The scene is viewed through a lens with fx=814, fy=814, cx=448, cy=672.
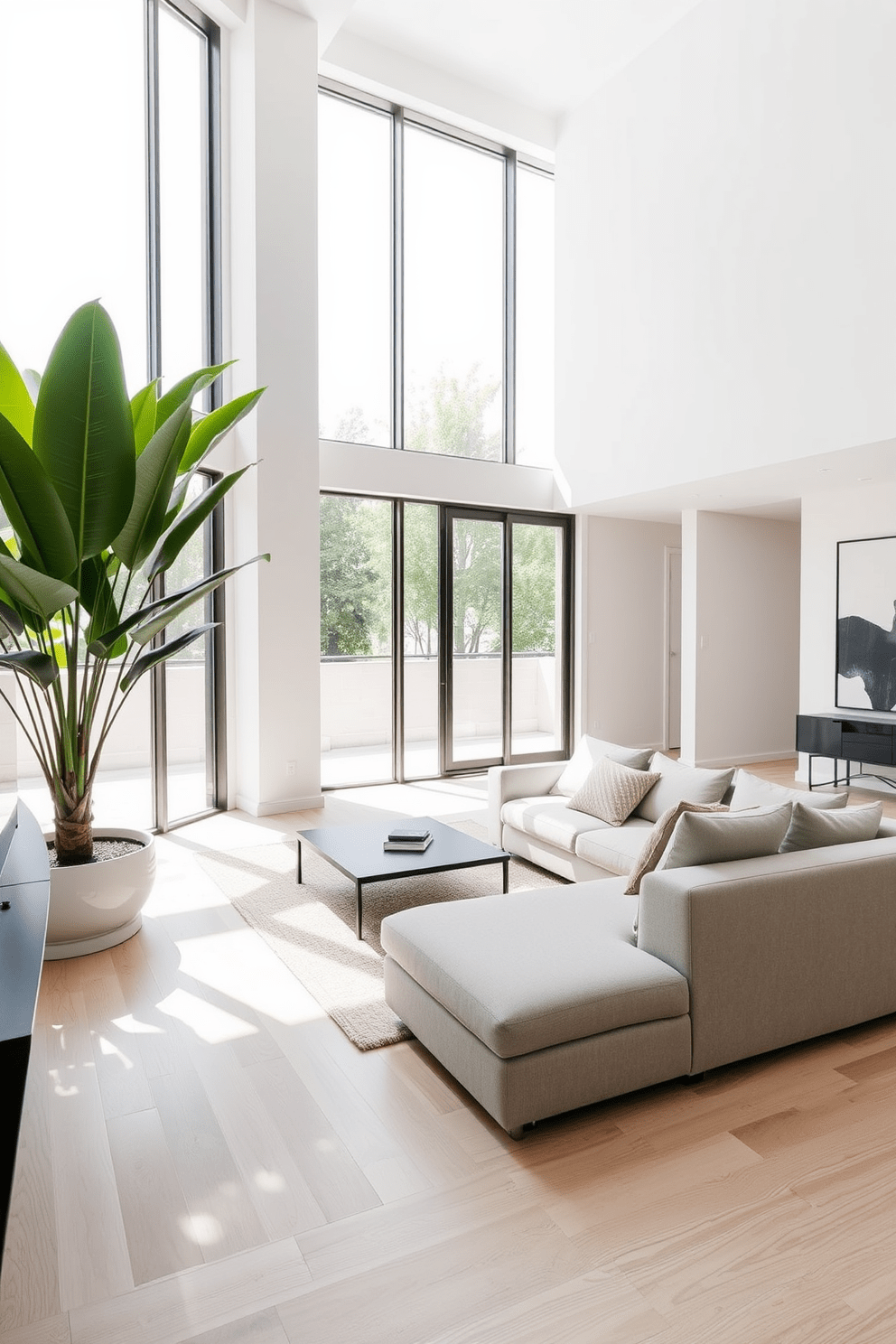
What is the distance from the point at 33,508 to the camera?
260 cm

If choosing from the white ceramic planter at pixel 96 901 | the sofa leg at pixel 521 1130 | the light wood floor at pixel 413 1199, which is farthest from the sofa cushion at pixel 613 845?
the white ceramic planter at pixel 96 901

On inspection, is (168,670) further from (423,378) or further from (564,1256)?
(564,1256)

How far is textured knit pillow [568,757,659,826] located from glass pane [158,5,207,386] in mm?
3521

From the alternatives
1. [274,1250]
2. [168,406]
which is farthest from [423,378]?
[274,1250]

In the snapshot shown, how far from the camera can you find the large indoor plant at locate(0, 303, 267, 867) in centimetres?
254

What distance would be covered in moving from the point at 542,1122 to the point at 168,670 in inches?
146

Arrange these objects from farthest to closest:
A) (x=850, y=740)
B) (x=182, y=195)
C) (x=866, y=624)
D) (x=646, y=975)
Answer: (x=866, y=624), (x=850, y=740), (x=182, y=195), (x=646, y=975)

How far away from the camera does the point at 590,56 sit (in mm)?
6512

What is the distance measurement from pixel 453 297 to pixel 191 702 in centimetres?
416

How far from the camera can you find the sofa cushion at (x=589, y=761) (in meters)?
4.20

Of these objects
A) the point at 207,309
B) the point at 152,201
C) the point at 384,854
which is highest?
the point at 152,201

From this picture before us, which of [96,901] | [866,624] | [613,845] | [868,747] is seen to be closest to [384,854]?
[613,845]

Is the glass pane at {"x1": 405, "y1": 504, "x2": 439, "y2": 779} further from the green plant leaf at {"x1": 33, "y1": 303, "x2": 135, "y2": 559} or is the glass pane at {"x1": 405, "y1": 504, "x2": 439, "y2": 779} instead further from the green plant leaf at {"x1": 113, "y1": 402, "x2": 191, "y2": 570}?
the green plant leaf at {"x1": 33, "y1": 303, "x2": 135, "y2": 559}

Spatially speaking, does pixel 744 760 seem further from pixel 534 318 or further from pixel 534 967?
pixel 534 967
